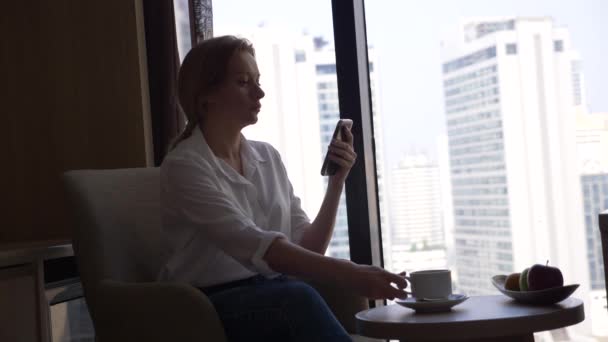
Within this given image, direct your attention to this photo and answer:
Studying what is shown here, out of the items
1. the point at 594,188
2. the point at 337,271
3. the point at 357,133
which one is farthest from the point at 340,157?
the point at 594,188

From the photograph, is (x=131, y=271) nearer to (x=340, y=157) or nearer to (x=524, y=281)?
(x=340, y=157)

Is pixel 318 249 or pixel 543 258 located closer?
pixel 318 249

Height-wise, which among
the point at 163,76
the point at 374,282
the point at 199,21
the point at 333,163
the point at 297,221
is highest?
the point at 199,21

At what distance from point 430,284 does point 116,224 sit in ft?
2.81

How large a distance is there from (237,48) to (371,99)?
1248 millimetres

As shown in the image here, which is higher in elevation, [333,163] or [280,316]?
[333,163]

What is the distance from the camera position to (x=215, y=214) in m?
1.81

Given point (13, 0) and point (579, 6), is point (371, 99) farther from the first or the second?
point (13, 0)

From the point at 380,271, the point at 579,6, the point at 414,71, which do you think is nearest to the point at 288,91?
the point at 414,71

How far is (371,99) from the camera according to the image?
10.4 ft

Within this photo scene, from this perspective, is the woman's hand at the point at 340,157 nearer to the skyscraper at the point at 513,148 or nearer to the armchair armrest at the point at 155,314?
the armchair armrest at the point at 155,314

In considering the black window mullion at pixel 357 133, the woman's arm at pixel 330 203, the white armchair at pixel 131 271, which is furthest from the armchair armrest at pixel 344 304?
the black window mullion at pixel 357 133

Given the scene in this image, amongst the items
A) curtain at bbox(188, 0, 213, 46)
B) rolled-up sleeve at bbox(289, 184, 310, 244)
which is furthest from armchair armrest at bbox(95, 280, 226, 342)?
curtain at bbox(188, 0, 213, 46)

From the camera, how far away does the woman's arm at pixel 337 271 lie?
5.36 ft
